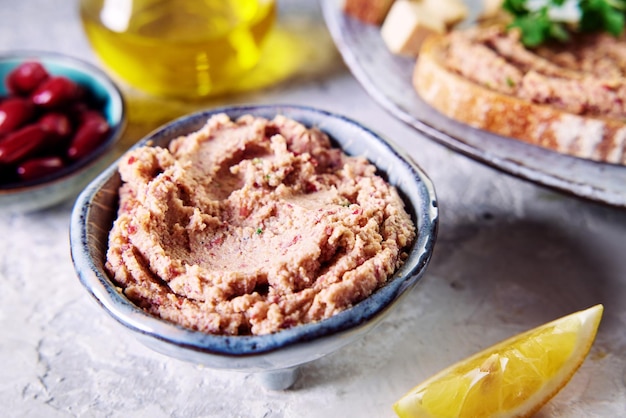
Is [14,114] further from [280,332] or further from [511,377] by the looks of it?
[511,377]

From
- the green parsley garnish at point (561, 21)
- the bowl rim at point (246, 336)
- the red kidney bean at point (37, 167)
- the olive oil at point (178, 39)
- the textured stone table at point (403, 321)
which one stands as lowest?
the textured stone table at point (403, 321)

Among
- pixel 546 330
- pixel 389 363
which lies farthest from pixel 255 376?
pixel 546 330

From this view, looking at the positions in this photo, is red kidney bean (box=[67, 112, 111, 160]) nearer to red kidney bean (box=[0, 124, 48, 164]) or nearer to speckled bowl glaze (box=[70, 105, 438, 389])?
red kidney bean (box=[0, 124, 48, 164])

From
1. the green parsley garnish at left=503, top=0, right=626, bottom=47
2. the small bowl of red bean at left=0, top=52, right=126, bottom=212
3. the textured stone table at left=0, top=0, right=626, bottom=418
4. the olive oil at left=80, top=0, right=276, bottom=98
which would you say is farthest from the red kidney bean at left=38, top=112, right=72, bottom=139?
the green parsley garnish at left=503, top=0, right=626, bottom=47

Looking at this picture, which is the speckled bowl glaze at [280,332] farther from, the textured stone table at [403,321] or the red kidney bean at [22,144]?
the red kidney bean at [22,144]

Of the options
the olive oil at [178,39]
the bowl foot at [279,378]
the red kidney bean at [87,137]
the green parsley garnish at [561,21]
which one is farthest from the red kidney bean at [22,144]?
the green parsley garnish at [561,21]

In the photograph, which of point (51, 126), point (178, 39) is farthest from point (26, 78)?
point (178, 39)
